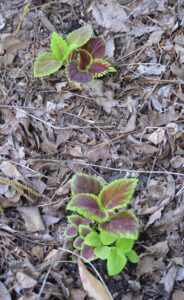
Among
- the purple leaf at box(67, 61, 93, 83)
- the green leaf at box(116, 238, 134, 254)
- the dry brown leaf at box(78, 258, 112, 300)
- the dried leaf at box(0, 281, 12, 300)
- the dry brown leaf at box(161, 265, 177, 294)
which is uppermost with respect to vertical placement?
the purple leaf at box(67, 61, 93, 83)

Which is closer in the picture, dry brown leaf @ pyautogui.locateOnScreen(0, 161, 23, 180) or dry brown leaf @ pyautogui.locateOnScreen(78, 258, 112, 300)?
dry brown leaf @ pyautogui.locateOnScreen(78, 258, 112, 300)

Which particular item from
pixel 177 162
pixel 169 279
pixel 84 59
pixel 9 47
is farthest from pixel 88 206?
pixel 9 47

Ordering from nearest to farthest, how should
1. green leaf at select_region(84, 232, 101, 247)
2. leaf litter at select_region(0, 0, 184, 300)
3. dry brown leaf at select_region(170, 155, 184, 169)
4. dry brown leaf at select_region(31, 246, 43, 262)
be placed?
green leaf at select_region(84, 232, 101, 247) → leaf litter at select_region(0, 0, 184, 300) → dry brown leaf at select_region(31, 246, 43, 262) → dry brown leaf at select_region(170, 155, 184, 169)

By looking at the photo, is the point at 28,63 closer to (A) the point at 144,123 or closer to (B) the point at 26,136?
(B) the point at 26,136

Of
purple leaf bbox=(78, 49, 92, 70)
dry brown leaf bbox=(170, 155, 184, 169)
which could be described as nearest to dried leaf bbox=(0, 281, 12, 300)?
dry brown leaf bbox=(170, 155, 184, 169)

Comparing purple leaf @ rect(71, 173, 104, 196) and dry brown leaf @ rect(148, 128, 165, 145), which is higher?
purple leaf @ rect(71, 173, 104, 196)

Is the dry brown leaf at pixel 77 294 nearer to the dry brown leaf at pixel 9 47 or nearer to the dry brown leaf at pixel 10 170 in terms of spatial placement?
the dry brown leaf at pixel 10 170

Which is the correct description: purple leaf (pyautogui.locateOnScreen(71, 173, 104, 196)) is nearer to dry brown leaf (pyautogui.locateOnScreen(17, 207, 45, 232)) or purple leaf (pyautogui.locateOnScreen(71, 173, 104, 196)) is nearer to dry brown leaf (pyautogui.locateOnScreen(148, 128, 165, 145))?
dry brown leaf (pyautogui.locateOnScreen(17, 207, 45, 232))

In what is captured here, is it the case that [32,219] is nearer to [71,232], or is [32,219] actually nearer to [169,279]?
[71,232]
